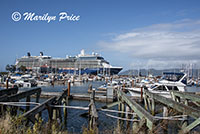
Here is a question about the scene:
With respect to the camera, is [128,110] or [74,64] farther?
[74,64]

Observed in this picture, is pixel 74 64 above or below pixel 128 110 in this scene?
above

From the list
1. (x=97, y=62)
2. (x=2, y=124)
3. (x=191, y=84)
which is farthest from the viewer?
(x=97, y=62)

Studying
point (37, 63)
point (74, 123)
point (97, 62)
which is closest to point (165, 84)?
point (74, 123)

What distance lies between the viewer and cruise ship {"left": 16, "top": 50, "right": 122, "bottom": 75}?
79.7 meters

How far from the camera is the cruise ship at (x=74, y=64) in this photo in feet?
262

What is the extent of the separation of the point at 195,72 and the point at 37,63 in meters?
69.1

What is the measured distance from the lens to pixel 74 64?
273ft

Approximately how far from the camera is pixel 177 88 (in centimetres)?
1777

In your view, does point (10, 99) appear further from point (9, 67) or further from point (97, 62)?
point (9, 67)

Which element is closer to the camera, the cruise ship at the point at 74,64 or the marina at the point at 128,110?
the marina at the point at 128,110

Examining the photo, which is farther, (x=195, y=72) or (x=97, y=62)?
(x=97, y=62)

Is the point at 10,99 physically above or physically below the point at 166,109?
above

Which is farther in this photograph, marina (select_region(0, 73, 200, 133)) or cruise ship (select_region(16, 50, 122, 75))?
cruise ship (select_region(16, 50, 122, 75))

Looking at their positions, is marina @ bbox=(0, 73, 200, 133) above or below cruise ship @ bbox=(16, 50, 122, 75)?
below
